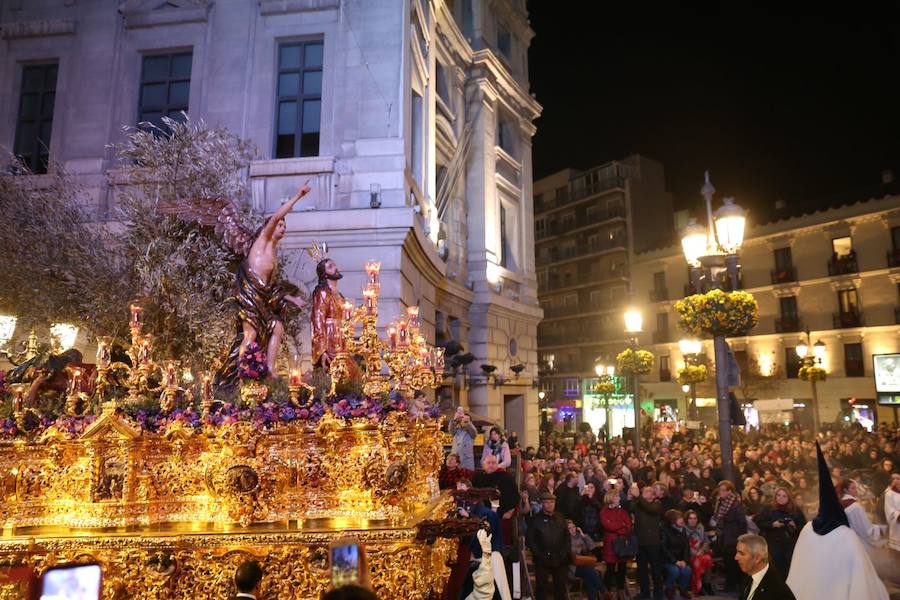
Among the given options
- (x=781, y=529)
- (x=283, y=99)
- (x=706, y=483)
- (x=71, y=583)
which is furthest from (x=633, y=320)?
(x=71, y=583)

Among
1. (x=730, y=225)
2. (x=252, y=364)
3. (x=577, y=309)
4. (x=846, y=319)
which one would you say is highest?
(x=577, y=309)

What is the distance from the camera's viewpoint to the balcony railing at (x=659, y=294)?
44562mm

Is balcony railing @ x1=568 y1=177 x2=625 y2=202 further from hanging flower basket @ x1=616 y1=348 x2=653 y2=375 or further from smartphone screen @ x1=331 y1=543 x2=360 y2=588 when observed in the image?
smartphone screen @ x1=331 y1=543 x2=360 y2=588

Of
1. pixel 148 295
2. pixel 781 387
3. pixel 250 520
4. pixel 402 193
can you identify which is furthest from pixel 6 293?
pixel 781 387

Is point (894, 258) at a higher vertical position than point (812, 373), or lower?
higher

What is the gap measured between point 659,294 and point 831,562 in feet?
133

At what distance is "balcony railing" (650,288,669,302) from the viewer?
4456cm

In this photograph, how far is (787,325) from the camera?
3841 cm

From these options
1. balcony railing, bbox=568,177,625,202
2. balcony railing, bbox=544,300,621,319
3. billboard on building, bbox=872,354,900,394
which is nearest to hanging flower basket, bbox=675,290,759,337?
billboard on building, bbox=872,354,900,394

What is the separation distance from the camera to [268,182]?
14688 millimetres

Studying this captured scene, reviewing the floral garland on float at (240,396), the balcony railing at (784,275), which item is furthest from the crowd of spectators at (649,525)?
the balcony railing at (784,275)

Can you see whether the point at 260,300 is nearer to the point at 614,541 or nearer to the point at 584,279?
the point at 614,541

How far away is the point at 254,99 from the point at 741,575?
1392 cm

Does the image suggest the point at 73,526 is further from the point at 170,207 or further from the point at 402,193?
the point at 402,193
